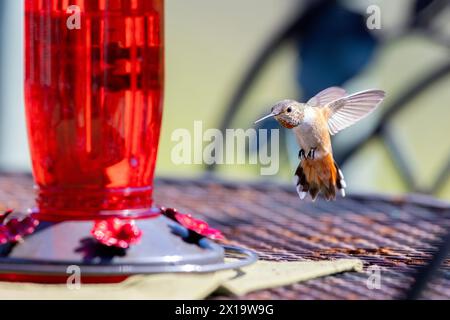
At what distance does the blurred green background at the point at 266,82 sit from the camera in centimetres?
331

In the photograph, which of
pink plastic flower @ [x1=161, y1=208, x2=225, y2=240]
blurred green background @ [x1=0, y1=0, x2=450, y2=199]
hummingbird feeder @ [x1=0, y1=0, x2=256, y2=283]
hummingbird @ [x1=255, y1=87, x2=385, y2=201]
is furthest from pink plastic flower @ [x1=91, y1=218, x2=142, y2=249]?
blurred green background @ [x1=0, y1=0, x2=450, y2=199]

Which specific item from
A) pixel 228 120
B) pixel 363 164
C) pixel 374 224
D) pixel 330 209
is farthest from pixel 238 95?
pixel 374 224

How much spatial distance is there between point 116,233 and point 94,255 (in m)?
0.04

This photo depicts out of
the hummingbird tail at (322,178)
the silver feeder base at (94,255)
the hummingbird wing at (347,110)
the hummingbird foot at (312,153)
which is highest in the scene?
the hummingbird wing at (347,110)

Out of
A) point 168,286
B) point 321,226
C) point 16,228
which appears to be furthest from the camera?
point 321,226

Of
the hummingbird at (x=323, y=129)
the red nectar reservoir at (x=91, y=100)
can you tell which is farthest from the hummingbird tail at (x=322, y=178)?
the red nectar reservoir at (x=91, y=100)

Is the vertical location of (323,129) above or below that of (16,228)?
above

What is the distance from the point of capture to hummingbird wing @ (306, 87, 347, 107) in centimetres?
169

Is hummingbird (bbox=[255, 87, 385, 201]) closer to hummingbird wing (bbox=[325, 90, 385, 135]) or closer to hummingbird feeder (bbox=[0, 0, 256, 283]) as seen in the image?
hummingbird wing (bbox=[325, 90, 385, 135])

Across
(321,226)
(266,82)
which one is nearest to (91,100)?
(321,226)

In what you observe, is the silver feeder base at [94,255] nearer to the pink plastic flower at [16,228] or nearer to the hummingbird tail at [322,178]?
the pink plastic flower at [16,228]

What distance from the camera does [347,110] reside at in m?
1.71

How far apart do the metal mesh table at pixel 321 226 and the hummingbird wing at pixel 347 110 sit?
0.22 meters

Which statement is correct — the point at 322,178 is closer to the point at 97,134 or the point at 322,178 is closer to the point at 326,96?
the point at 326,96
